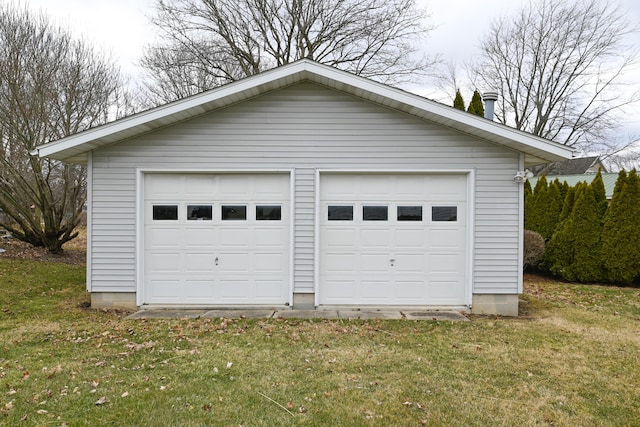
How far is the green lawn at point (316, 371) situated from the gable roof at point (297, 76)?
2789 mm

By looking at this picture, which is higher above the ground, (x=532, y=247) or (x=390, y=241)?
(x=390, y=241)

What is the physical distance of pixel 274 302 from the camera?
730 centimetres

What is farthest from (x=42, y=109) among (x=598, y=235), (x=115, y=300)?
(x=598, y=235)

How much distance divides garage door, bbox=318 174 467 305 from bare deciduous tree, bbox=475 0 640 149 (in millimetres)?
20967

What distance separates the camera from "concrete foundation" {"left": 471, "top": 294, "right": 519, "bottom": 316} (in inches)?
280

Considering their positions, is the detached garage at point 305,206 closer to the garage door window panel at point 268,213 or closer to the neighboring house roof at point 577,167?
the garage door window panel at point 268,213

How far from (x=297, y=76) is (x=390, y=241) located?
3.29 m

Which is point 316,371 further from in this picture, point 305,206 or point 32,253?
point 32,253

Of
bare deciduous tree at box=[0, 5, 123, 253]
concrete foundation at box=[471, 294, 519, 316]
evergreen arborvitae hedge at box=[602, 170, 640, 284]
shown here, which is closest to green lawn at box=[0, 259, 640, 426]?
concrete foundation at box=[471, 294, 519, 316]

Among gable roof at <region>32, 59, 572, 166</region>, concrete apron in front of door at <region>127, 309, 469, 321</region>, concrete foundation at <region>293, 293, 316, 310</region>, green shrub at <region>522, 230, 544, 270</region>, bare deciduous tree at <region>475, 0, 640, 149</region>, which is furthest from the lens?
bare deciduous tree at <region>475, 0, 640, 149</region>

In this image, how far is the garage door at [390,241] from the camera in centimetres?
732

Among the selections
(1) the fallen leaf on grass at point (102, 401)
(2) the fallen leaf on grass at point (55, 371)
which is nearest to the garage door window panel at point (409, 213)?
(1) the fallen leaf on grass at point (102, 401)

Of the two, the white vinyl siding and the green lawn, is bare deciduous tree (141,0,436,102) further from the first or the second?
the green lawn

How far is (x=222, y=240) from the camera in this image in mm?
7344
